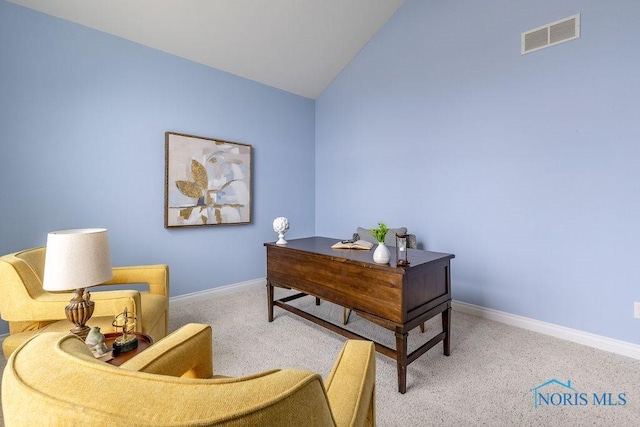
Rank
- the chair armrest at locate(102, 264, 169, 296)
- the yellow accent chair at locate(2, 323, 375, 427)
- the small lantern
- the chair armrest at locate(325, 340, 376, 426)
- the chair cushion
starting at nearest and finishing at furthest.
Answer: the yellow accent chair at locate(2, 323, 375, 427), the chair armrest at locate(325, 340, 376, 426), the small lantern, the chair armrest at locate(102, 264, 169, 296), the chair cushion

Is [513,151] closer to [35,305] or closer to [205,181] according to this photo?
[205,181]

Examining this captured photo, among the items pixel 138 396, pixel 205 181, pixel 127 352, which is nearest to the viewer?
pixel 138 396

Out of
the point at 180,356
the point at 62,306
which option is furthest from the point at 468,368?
the point at 62,306

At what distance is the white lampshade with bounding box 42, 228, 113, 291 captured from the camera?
1371 mm

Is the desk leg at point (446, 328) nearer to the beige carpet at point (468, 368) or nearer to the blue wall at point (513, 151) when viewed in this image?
the beige carpet at point (468, 368)

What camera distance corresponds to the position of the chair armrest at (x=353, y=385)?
2.71ft

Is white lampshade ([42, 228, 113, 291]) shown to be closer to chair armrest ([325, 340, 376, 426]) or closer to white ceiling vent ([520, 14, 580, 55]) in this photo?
chair armrest ([325, 340, 376, 426])

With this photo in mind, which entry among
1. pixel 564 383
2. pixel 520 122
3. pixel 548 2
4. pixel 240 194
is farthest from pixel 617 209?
pixel 240 194

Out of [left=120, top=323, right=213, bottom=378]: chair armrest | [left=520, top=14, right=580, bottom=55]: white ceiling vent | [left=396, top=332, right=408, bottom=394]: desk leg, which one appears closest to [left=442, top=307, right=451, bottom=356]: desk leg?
[left=396, top=332, right=408, bottom=394]: desk leg

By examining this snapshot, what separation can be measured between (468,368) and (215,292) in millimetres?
2739

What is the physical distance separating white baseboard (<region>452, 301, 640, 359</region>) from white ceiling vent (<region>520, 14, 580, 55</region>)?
2.39 meters

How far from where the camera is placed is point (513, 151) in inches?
106

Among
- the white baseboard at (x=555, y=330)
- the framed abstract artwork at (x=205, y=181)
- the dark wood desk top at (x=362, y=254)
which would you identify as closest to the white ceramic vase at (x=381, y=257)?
the dark wood desk top at (x=362, y=254)

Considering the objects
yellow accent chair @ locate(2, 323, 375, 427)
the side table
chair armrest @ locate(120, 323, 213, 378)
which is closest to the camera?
yellow accent chair @ locate(2, 323, 375, 427)
